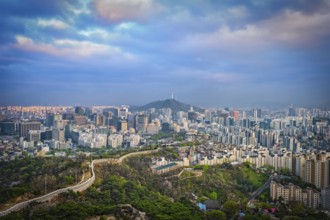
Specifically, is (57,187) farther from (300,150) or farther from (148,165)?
(300,150)

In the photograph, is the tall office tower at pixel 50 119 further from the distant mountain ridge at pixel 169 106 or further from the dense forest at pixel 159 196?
the distant mountain ridge at pixel 169 106

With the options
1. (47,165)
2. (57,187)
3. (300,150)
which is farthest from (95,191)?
(300,150)

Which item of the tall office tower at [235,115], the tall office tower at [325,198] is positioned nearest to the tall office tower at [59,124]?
the tall office tower at [235,115]

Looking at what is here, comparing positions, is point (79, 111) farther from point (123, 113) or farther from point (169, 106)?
point (169, 106)

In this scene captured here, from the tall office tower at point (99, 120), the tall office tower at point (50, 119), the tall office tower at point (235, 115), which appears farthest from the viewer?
the tall office tower at point (235, 115)

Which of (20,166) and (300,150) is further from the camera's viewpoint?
(300,150)

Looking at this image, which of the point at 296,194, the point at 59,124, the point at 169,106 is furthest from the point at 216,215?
the point at 169,106

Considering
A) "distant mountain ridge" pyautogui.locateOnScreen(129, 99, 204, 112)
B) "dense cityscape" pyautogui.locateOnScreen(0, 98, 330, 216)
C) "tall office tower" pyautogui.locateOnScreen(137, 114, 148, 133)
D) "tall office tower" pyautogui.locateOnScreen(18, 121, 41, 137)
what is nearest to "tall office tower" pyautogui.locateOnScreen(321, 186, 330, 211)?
"dense cityscape" pyautogui.locateOnScreen(0, 98, 330, 216)
